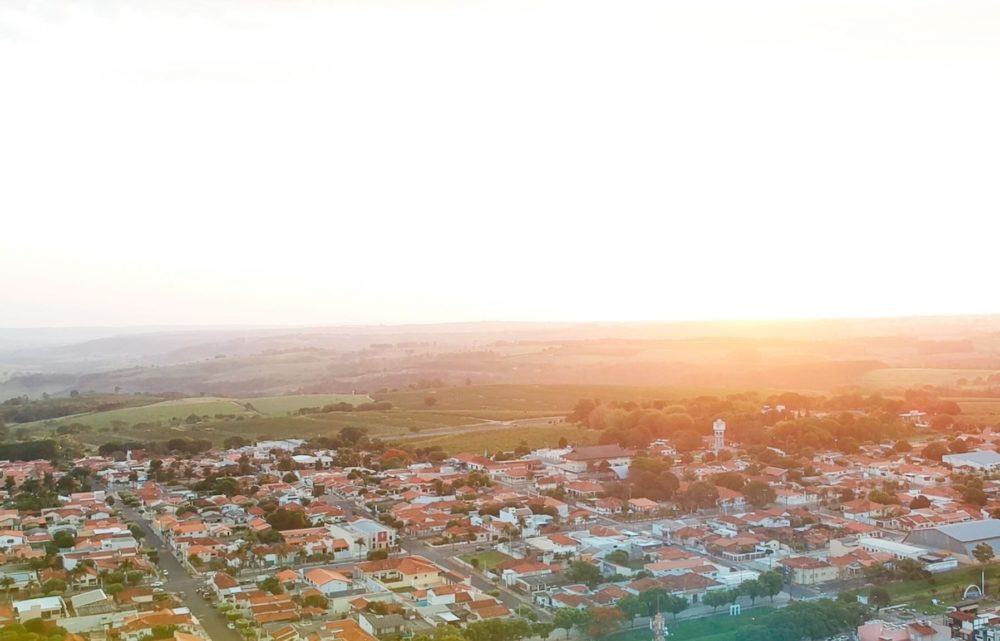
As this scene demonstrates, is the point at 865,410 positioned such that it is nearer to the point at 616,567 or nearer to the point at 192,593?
the point at 616,567

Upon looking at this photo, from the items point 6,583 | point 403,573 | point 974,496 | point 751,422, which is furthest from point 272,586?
point 751,422

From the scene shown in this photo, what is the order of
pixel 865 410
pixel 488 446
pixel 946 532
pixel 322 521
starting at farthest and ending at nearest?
pixel 865 410 < pixel 488 446 < pixel 322 521 < pixel 946 532

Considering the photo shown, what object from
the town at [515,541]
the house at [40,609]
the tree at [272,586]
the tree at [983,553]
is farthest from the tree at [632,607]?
the house at [40,609]

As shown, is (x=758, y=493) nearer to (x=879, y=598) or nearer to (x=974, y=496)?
(x=974, y=496)

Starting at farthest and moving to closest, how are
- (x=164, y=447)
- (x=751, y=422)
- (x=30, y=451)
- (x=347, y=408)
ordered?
(x=347, y=408), (x=751, y=422), (x=164, y=447), (x=30, y=451)

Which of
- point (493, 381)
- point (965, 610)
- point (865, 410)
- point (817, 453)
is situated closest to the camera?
point (965, 610)

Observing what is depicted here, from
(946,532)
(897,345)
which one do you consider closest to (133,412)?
→ (946,532)

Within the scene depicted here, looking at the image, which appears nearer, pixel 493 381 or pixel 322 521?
pixel 322 521

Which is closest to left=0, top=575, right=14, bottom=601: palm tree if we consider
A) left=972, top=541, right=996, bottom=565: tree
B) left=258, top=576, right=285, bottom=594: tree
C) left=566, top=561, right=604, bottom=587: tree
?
left=258, top=576, right=285, bottom=594: tree
